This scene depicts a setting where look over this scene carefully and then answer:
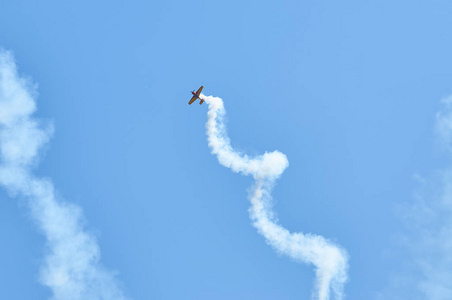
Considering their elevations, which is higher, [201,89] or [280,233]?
[201,89]

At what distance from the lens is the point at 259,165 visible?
3863 inches

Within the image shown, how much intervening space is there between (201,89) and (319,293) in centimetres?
3898

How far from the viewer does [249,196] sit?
96875mm

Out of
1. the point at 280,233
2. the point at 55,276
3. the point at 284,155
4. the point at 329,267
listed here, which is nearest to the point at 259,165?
the point at 284,155

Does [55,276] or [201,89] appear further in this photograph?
[201,89]

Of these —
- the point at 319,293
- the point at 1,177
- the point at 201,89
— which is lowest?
the point at 1,177

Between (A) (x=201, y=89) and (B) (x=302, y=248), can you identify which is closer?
(B) (x=302, y=248)

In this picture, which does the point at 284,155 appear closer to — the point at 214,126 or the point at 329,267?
the point at 214,126

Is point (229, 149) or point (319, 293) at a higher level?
point (229, 149)

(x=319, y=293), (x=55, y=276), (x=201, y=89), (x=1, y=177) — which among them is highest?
(x=201, y=89)

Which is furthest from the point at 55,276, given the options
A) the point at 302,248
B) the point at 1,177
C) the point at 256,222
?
the point at 302,248

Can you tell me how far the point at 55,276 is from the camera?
96.2 m

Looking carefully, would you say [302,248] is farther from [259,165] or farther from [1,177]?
[1,177]

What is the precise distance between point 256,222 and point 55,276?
1301 inches
